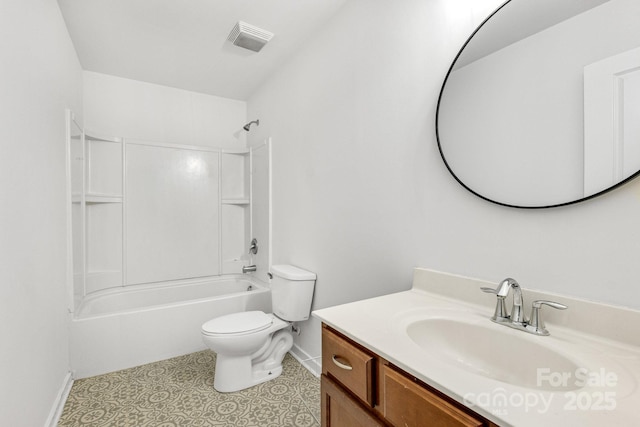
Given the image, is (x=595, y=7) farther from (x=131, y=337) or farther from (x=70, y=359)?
(x=70, y=359)

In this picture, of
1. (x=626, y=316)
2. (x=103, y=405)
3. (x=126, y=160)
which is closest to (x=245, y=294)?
(x=103, y=405)

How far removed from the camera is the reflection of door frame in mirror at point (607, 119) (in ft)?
2.64

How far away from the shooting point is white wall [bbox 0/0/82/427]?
1.14 m

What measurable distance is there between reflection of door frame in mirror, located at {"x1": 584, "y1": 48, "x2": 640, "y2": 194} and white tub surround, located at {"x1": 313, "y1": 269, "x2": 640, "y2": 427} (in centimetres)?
38

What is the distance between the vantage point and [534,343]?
85 centimetres

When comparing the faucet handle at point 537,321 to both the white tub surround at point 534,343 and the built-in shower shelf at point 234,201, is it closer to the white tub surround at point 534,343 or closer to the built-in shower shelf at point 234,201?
the white tub surround at point 534,343

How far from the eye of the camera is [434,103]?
131cm

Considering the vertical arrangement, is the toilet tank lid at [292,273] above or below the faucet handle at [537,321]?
below

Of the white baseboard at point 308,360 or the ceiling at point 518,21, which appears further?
the white baseboard at point 308,360

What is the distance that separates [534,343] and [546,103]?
0.75 metres

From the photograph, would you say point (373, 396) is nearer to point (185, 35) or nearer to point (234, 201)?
point (185, 35)

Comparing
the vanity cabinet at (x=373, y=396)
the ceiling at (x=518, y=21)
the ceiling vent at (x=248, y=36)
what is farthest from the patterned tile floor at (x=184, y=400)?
the ceiling vent at (x=248, y=36)

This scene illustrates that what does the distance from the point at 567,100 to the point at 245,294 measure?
2.54m

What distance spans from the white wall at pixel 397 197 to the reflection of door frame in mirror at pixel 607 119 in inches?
2.4
